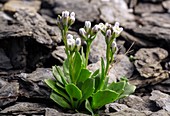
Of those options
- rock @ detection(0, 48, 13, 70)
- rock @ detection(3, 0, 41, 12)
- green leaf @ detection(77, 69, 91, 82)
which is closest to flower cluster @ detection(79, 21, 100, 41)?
green leaf @ detection(77, 69, 91, 82)

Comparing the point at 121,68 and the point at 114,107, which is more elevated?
the point at 121,68

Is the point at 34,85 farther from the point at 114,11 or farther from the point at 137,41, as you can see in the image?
the point at 114,11

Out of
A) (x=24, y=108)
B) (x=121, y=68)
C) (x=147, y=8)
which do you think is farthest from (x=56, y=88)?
(x=147, y=8)

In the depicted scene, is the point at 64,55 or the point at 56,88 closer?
the point at 56,88

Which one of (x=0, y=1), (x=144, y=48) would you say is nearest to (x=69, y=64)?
(x=144, y=48)

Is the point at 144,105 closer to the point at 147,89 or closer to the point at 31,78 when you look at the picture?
the point at 147,89

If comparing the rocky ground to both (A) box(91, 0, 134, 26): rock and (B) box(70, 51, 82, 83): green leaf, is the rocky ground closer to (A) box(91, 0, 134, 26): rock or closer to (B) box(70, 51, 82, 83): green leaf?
(A) box(91, 0, 134, 26): rock
